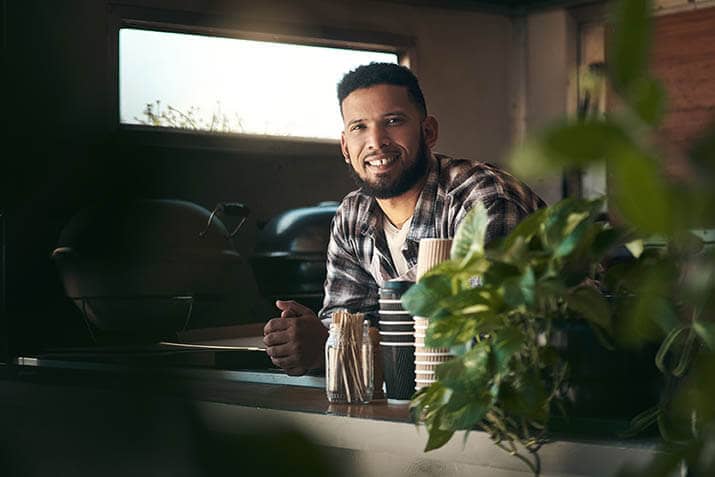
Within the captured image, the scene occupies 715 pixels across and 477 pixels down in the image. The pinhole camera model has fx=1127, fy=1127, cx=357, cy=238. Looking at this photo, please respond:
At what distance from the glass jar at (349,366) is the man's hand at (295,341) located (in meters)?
0.46

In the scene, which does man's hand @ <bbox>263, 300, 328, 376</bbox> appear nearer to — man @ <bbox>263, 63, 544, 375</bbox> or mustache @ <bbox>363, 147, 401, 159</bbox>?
man @ <bbox>263, 63, 544, 375</bbox>

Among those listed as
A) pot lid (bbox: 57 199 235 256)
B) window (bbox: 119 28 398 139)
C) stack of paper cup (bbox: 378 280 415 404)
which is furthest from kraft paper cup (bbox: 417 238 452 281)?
window (bbox: 119 28 398 139)

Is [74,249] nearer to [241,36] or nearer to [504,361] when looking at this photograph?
[241,36]

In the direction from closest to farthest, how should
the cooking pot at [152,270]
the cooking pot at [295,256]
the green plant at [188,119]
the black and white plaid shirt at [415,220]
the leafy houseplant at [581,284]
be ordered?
the leafy houseplant at [581,284] < the black and white plaid shirt at [415,220] < the cooking pot at [152,270] < the cooking pot at [295,256] < the green plant at [188,119]

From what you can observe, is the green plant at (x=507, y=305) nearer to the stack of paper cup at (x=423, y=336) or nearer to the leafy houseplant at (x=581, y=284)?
the leafy houseplant at (x=581, y=284)

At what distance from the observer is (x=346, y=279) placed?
3.05m

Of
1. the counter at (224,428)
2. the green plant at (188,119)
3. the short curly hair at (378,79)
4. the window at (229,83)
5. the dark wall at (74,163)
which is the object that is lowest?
the counter at (224,428)

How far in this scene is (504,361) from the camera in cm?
97

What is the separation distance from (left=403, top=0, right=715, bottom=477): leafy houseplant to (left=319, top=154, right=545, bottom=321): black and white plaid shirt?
5.28ft

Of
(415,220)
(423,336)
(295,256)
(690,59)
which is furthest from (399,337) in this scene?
(690,59)

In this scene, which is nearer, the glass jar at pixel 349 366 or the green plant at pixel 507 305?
the green plant at pixel 507 305

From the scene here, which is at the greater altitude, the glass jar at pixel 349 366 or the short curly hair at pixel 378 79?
the short curly hair at pixel 378 79

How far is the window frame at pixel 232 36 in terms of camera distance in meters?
5.21

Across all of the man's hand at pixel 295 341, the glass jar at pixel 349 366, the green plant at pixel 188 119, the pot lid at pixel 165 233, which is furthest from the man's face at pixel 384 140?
the green plant at pixel 188 119
